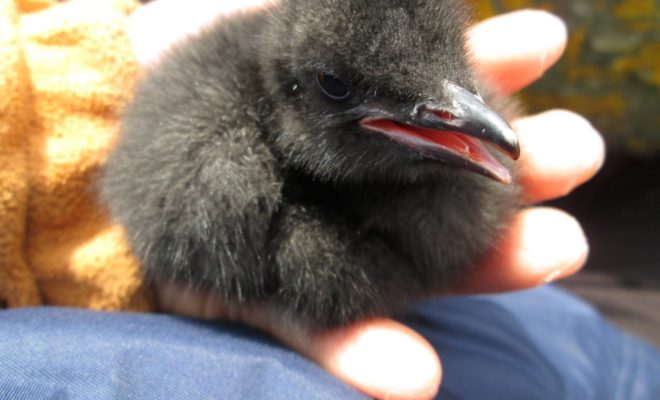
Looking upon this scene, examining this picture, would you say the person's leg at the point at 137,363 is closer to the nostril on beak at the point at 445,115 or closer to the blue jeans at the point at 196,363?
the blue jeans at the point at 196,363

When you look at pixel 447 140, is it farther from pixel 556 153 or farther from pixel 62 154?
pixel 62 154

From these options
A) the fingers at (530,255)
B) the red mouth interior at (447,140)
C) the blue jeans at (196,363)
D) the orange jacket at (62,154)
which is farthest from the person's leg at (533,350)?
the orange jacket at (62,154)

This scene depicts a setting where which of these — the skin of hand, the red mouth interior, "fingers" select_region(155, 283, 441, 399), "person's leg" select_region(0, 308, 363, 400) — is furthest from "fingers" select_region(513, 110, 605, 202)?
"person's leg" select_region(0, 308, 363, 400)

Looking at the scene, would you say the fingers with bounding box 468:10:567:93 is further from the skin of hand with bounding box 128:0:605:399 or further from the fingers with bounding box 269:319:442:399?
the fingers with bounding box 269:319:442:399

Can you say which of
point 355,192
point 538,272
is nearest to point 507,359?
point 538,272

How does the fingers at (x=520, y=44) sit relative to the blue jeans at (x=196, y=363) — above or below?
above

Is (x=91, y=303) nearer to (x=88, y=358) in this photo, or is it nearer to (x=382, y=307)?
(x=88, y=358)
